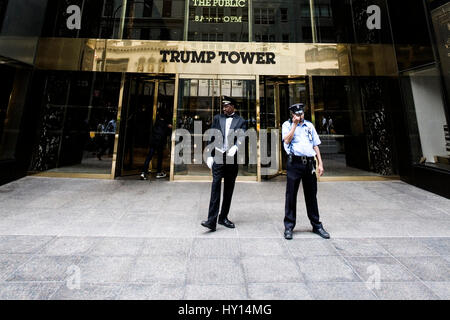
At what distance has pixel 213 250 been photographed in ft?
9.80

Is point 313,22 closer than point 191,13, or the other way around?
point 313,22

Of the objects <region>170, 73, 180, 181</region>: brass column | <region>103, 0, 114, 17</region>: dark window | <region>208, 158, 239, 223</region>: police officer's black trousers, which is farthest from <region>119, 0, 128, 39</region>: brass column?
<region>208, 158, 239, 223</region>: police officer's black trousers

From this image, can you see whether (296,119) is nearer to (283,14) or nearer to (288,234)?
(288,234)

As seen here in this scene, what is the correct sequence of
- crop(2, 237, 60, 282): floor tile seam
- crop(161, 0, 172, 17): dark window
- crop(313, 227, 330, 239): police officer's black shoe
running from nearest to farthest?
crop(2, 237, 60, 282): floor tile seam
crop(313, 227, 330, 239): police officer's black shoe
crop(161, 0, 172, 17): dark window

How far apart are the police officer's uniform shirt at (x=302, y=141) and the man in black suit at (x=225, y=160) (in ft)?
2.56

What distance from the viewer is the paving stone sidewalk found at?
2197 millimetres

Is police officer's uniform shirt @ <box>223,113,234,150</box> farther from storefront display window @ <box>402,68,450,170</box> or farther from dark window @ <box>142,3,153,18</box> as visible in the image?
dark window @ <box>142,3,153,18</box>

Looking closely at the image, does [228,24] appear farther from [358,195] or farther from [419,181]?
[419,181]

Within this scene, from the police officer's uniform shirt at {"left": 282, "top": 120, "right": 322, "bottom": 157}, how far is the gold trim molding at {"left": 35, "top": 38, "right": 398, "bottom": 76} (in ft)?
14.7

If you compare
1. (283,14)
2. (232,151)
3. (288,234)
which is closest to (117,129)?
(232,151)

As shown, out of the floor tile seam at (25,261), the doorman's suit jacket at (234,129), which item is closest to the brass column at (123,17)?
the doorman's suit jacket at (234,129)

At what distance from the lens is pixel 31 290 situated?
213 cm

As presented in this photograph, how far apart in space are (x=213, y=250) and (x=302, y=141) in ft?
6.71

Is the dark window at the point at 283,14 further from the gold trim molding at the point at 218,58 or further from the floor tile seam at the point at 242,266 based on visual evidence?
the floor tile seam at the point at 242,266
